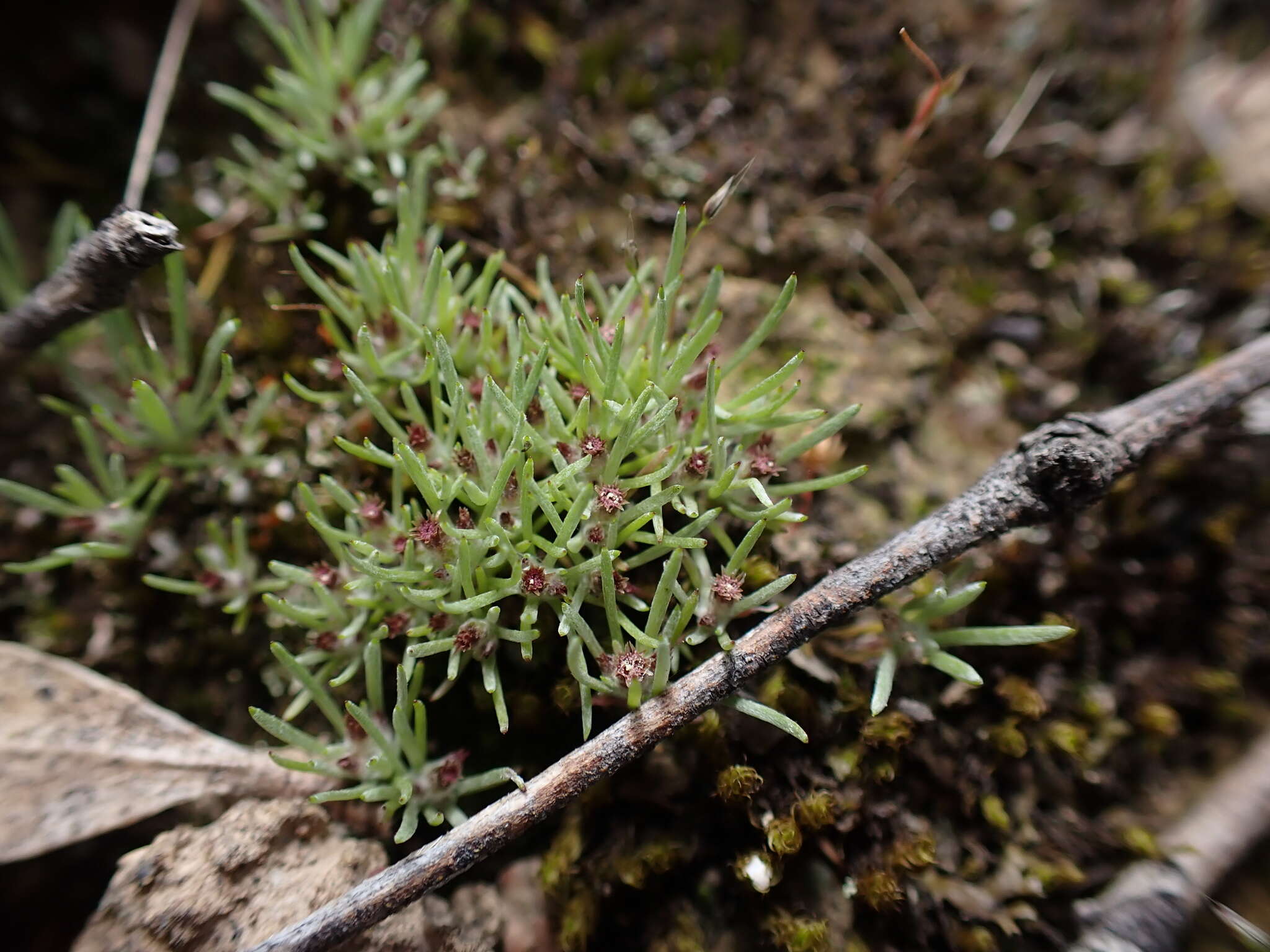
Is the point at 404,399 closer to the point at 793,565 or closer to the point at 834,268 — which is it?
the point at 793,565

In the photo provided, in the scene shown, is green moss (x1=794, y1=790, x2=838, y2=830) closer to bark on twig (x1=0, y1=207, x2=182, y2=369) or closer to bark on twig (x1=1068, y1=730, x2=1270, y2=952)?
bark on twig (x1=1068, y1=730, x2=1270, y2=952)

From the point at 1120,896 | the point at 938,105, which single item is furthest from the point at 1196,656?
the point at 938,105

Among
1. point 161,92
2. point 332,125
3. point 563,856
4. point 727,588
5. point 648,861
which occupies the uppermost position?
point 161,92

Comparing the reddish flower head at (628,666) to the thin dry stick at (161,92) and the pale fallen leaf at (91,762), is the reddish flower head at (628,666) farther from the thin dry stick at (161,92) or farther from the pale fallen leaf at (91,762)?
the thin dry stick at (161,92)

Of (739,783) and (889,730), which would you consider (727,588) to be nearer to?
(739,783)

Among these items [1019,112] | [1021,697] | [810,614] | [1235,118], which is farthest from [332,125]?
[1235,118]

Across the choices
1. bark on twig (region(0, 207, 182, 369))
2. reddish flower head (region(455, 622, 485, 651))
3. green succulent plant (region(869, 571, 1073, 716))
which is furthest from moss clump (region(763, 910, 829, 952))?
bark on twig (region(0, 207, 182, 369))
